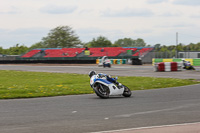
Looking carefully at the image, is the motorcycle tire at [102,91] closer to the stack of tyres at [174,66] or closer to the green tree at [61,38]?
the stack of tyres at [174,66]

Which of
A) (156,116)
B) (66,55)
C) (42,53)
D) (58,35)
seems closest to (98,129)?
(156,116)

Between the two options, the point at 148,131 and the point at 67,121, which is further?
the point at 67,121

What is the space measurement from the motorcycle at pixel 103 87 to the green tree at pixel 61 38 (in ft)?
386

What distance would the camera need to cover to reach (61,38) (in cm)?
13125

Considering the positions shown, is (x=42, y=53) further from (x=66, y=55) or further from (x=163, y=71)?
(x=163, y=71)

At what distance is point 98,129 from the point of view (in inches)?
288

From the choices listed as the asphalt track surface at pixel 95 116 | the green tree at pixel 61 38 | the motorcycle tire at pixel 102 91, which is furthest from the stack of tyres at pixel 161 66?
the green tree at pixel 61 38

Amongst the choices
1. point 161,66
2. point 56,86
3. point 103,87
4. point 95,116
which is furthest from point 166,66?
point 95,116

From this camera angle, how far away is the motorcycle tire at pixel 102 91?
1334 cm

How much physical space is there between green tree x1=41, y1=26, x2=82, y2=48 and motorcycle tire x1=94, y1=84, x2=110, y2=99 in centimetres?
11760

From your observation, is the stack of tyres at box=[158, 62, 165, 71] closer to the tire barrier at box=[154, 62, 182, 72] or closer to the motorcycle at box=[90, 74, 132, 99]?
the tire barrier at box=[154, 62, 182, 72]

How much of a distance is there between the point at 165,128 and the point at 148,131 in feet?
1.66

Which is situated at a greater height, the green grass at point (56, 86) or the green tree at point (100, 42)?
the green tree at point (100, 42)

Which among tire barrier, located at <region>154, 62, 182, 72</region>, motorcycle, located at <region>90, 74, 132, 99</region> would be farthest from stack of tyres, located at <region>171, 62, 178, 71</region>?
motorcycle, located at <region>90, 74, 132, 99</region>
